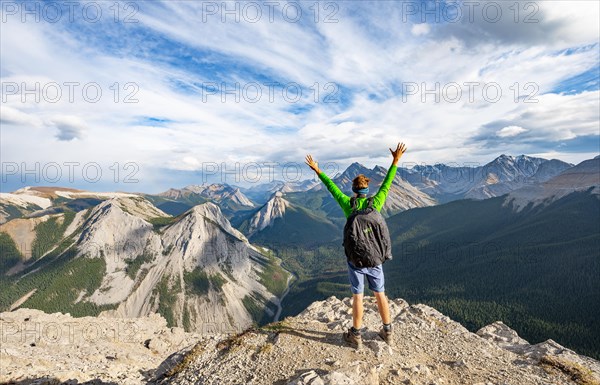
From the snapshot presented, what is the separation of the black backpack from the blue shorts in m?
0.39

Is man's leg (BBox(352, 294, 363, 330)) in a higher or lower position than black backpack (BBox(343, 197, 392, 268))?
lower

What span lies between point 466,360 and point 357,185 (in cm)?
923

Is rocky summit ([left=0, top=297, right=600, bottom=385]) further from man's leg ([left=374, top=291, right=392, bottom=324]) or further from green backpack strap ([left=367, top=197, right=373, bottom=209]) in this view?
green backpack strap ([left=367, top=197, right=373, bottom=209])

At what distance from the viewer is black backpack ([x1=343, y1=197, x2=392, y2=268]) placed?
11.3m

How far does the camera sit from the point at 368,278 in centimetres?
1193

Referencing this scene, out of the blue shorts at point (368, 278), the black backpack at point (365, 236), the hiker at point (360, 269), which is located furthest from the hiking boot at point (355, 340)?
the black backpack at point (365, 236)

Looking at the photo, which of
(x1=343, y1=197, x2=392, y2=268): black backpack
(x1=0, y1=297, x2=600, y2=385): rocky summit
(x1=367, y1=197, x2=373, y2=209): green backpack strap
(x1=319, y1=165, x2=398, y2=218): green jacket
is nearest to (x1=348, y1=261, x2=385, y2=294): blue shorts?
(x1=343, y1=197, x2=392, y2=268): black backpack

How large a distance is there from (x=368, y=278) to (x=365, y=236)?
1874 mm

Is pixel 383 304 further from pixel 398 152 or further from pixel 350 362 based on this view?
pixel 398 152

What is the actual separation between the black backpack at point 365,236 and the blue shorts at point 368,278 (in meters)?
0.39

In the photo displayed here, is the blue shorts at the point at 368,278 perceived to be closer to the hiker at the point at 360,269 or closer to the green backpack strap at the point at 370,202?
the hiker at the point at 360,269

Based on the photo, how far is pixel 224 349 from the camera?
14.2m

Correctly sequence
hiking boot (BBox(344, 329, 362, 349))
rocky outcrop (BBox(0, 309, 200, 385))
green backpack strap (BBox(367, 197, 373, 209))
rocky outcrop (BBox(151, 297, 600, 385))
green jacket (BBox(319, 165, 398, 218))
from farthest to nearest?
rocky outcrop (BBox(0, 309, 200, 385)) → hiking boot (BBox(344, 329, 362, 349)) → green jacket (BBox(319, 165, 398, 218)) → green backpack strap (BBox(367, 197, 373, 209)) → rocky outcrop (BBox(151, 297, 600, 385))

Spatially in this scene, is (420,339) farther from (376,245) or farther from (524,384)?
(376,245)
